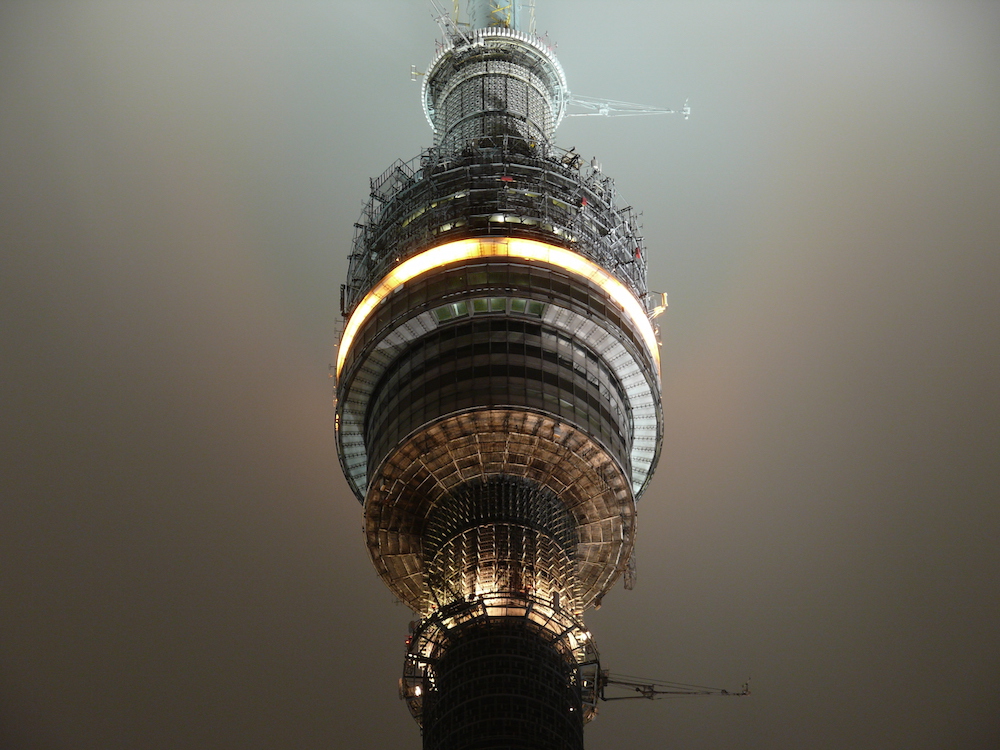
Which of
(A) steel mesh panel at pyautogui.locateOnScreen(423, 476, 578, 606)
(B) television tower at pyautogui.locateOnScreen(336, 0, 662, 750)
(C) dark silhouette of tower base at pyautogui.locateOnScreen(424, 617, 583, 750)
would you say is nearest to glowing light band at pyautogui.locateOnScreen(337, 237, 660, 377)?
(B) television tower at pyautogui.locateOnScreen(336, 0, 662, 750)

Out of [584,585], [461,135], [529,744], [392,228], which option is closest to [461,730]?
[529,744]

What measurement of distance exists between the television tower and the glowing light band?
98 mm

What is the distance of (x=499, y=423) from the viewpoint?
63.9 m

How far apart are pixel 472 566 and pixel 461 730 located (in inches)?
314

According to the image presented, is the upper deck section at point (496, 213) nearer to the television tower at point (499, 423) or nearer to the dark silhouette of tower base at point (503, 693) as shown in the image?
the television tower at point (499, 423)

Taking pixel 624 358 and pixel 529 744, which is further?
pixel 624 358

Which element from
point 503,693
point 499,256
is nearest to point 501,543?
point 503,693

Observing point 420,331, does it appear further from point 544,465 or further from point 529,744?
point 529,744

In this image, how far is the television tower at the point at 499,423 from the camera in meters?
59.8

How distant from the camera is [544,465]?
65062 mm

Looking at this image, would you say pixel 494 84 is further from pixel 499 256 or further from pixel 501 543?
pixel 501 543

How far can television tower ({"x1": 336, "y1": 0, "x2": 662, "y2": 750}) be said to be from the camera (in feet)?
196

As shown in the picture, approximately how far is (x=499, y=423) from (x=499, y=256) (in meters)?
9.08

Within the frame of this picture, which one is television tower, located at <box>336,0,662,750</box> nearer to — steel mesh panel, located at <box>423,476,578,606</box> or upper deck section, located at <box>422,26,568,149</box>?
steel mesh panel, located at <box>423,476,578,606</box>
